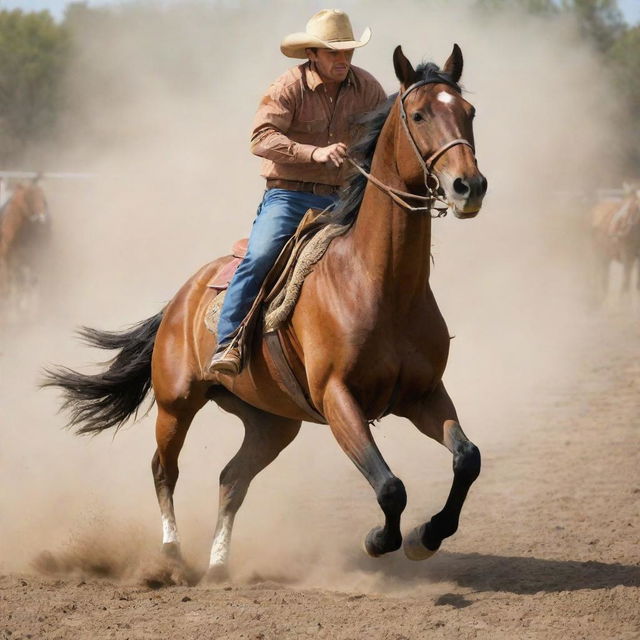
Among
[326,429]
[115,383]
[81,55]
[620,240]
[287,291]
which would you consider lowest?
[326,429]

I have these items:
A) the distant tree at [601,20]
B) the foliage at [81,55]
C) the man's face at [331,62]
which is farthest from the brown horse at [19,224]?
→ the distant tree at [601,20]

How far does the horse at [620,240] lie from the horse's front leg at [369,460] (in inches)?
542

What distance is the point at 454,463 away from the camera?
4.68 meters

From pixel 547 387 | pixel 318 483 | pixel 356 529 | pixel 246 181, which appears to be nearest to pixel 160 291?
pixel 246 181

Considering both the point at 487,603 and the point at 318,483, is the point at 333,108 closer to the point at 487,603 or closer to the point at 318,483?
the point at 487,603

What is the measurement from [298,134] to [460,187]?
1403 millimetres

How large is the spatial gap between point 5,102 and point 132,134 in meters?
14.6

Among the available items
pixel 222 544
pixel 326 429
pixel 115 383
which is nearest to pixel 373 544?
pixel 222 544

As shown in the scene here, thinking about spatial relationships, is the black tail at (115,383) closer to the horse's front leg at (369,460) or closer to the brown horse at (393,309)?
the brown horse at (393,309)

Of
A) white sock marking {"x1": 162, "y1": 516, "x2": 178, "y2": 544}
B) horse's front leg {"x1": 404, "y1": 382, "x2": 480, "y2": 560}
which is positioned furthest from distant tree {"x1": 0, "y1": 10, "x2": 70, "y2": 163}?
horse's front leg {"x1": 404, "y1": 382, "x2": 480, "y2": 560}

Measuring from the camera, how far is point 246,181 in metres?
17.8

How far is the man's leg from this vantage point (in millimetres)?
5348

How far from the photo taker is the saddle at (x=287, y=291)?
512 centimetres

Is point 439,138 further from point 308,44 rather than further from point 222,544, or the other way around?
point 222,544
